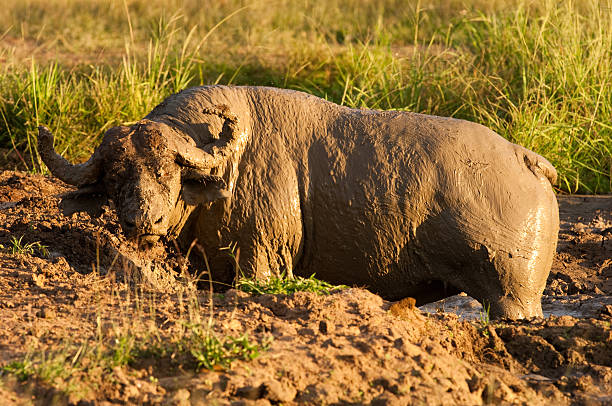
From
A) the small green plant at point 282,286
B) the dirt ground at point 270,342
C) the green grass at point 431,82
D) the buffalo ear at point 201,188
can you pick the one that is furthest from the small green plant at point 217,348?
the green grass at point 431,82

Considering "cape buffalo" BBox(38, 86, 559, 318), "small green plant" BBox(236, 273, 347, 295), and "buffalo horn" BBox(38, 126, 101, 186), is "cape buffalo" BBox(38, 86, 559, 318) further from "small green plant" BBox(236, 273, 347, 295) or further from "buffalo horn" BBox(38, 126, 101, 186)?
"small green plant" BBox(236, 273, 347, 295)

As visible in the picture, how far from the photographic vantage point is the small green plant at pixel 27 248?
6.19 meters

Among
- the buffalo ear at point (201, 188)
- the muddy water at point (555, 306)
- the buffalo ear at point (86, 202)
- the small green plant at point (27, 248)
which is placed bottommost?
the muddy water at point (555, 306)

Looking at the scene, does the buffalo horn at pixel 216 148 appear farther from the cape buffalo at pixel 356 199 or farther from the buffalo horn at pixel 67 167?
the buffalo horn at pixel 67 167

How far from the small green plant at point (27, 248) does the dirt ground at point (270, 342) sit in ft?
0.07

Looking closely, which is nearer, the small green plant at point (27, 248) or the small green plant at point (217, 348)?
the small green plant at point (217, 348)

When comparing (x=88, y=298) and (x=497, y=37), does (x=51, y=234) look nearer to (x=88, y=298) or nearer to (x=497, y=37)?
(x=88, y=298)

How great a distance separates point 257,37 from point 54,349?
10.6 meters

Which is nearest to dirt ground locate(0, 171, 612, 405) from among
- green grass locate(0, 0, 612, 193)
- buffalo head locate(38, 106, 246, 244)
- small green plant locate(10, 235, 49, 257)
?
small green plant locate(10, 235, 49, 257)

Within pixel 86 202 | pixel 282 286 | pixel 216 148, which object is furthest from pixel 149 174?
pixel 282 286

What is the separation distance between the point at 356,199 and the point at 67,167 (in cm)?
197

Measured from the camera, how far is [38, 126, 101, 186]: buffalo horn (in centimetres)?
557

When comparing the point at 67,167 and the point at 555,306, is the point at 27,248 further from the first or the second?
the point at 555,306

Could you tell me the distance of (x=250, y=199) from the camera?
579cm
